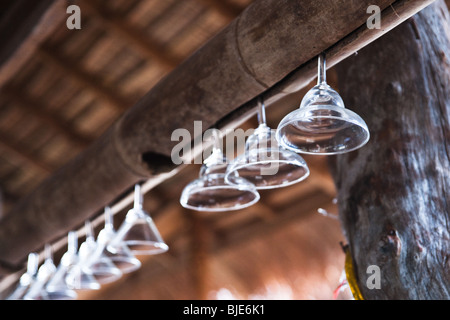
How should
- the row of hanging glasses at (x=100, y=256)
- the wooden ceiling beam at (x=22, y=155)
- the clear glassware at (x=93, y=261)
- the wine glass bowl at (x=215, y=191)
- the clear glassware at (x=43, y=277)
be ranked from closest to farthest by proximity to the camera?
the wine glass bowl at (x=215, y=191) → the row of hanging glasses at (x=100, y=256) → the clear glassware at (x=93, y=261) → the clear glassware at (x=43, y=277) → the wooden ceiling beam at (x=22, y=155)

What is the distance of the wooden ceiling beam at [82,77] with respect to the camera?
6.32 meters

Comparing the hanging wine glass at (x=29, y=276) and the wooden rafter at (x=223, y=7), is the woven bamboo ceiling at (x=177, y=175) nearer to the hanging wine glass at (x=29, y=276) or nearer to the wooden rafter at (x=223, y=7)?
the wooden rafter at (x=223, y=7)

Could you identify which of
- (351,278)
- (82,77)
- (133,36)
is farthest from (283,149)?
(82,77)

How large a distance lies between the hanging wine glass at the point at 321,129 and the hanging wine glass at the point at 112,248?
5.02ft

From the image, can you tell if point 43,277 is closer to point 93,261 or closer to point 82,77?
point 93,261

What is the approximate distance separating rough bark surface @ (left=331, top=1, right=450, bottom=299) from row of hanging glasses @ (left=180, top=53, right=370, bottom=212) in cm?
28

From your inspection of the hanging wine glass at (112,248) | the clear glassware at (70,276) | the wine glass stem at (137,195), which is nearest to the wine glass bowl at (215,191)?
the wine glass stem at (137,195)

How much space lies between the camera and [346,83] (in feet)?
7.66

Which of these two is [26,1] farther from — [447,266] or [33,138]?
[33,138]

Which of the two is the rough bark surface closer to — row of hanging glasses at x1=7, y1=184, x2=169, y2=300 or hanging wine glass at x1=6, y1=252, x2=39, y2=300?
row of hanging glasses at x1=7, y1=184, x2=169, y2=300

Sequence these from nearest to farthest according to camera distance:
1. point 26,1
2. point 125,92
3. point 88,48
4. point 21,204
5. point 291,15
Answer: point 291,15 < point 21,204 < point 26,1 < point 88,48 < point 125,92

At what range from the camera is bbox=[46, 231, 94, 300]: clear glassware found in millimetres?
3374
